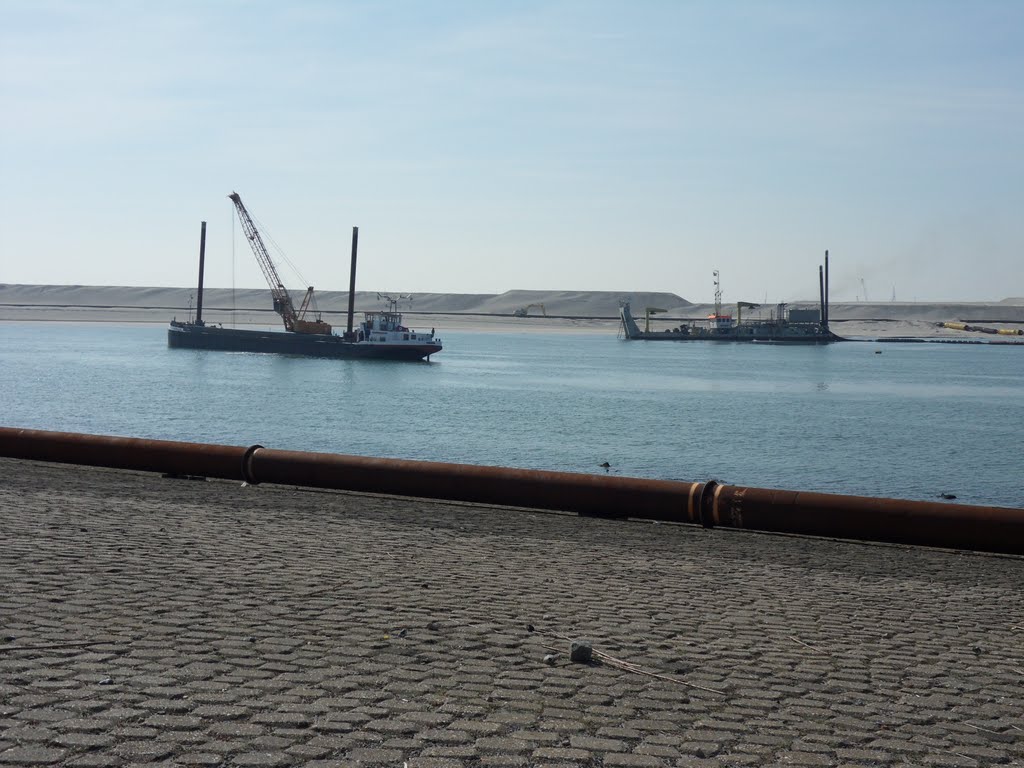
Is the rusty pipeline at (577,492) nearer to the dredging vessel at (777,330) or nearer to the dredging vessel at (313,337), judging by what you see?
the dredging vessel at (313,337)

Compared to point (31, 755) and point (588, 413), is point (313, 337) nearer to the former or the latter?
point (588, 413)

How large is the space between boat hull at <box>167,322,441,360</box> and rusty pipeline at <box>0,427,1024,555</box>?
6580cm

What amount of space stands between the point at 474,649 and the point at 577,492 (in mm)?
6345

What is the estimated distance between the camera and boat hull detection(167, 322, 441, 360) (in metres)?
80.6

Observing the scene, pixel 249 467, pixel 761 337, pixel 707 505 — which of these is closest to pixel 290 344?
pixel 761 337

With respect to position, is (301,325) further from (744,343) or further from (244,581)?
(244,581)

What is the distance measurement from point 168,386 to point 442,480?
4386cm

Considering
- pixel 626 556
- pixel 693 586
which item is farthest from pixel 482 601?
pixel 626 556

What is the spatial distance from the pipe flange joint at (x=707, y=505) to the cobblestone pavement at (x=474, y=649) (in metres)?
1.16

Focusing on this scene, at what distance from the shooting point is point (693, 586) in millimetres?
8297

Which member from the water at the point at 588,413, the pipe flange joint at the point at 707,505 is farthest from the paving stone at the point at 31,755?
the water at the point at 588,413

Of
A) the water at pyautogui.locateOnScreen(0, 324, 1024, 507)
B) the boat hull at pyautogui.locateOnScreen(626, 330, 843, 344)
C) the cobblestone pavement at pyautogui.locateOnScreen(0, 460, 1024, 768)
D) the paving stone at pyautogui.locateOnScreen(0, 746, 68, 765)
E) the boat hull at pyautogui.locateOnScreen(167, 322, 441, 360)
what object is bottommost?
the water at pyautogui.locateOnScreen(0, 324, 1024, 507)

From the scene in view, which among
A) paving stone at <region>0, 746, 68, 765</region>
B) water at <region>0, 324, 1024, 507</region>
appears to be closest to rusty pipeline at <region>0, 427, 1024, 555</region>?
paving stone at <region>0, 746, 68, 765</region>

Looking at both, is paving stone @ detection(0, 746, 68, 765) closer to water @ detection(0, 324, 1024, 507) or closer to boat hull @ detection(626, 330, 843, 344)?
water @ detection(0, 324, 1024, 507)
